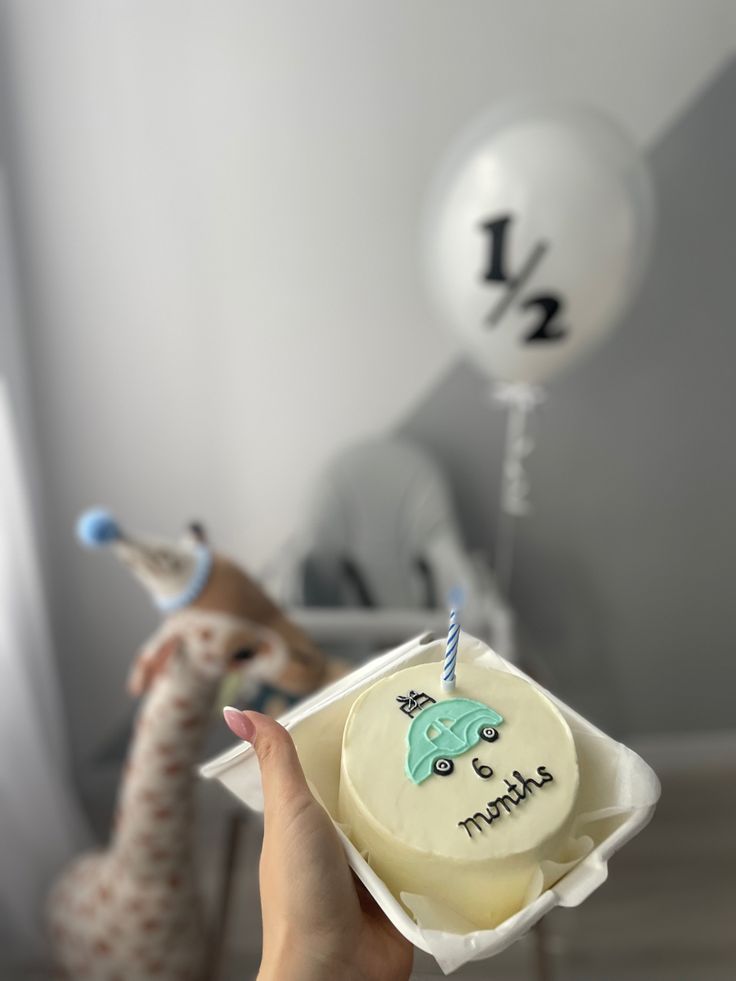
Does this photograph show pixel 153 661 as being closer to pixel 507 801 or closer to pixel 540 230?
pixel 507 801

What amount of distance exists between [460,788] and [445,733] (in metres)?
0.04

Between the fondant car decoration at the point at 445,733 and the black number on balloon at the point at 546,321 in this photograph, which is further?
the black number on balloon at the point at 546,321

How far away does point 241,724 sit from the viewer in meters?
0.49

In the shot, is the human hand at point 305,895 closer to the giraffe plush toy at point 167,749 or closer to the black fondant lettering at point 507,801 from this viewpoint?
the black fondant lettering at point 507,801

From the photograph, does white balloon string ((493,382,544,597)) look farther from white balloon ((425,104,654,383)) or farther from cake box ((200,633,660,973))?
cake box ((200,633,660,973))

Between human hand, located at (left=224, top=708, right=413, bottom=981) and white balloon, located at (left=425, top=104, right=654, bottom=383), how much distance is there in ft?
2.89

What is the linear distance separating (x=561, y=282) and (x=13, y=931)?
4.93ft

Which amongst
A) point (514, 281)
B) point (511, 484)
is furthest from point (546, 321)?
point (511, 484)

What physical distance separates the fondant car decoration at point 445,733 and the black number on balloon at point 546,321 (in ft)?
2.72

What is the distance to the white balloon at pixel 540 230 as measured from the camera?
1104mm

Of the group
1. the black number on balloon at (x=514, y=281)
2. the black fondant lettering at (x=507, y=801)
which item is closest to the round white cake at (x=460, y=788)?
the black fondant lettering at (x=507, y=801)

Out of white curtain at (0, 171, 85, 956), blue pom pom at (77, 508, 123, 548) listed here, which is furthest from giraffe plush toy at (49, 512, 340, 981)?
white curtain at (0, 171, 85, 956)

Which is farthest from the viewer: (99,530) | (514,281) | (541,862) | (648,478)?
(648,478)

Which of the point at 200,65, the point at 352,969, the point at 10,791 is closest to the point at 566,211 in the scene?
the point at 200,65
